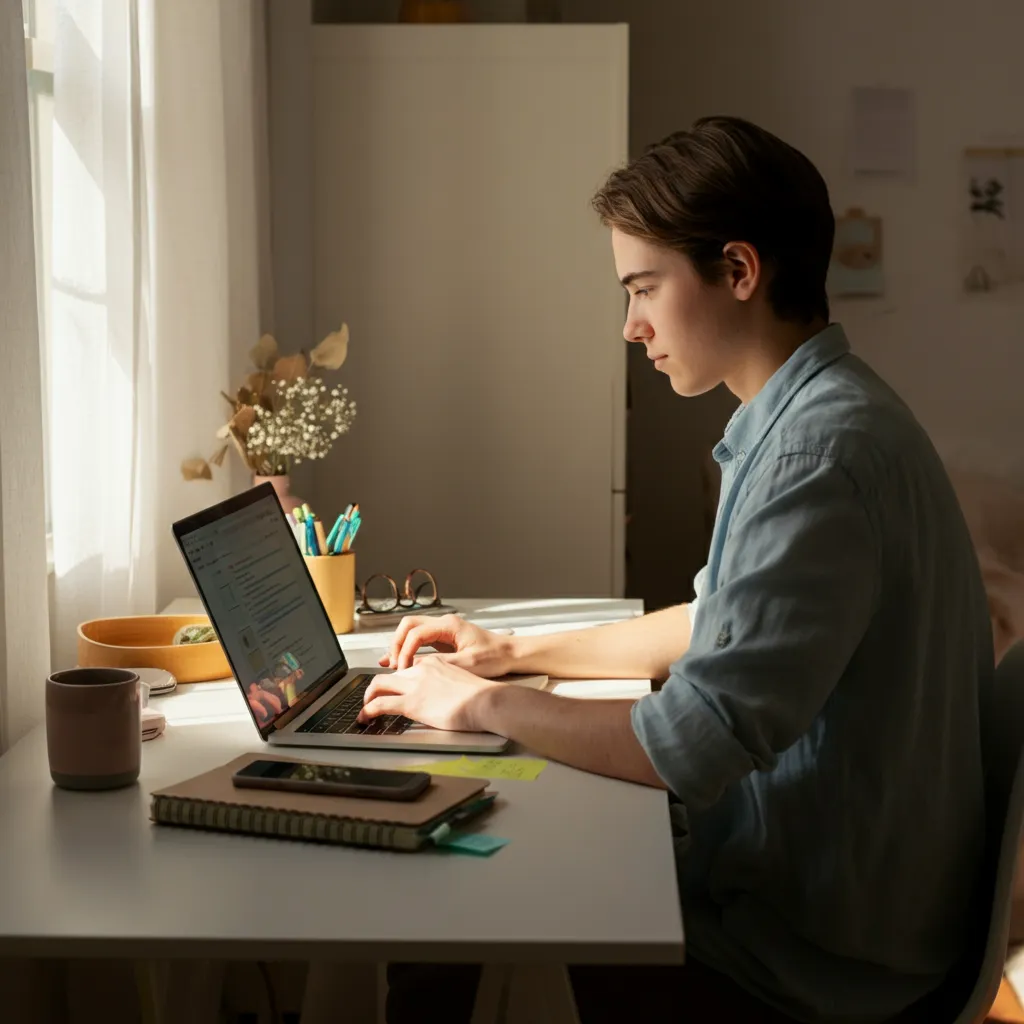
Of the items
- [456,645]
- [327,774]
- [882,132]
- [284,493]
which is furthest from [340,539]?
[882,132]

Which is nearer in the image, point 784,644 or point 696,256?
point 784,644

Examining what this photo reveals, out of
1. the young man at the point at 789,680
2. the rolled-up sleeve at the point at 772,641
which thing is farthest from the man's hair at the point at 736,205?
the rolled-up sleeve at the point at 772,641

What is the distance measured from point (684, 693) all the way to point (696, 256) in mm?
469

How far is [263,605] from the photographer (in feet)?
4.87

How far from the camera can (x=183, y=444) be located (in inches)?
87.3

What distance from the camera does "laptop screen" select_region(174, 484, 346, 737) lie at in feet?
4.46

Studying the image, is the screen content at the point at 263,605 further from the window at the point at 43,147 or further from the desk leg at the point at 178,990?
the window at the point at 43,147

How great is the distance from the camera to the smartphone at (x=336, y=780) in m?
1.12

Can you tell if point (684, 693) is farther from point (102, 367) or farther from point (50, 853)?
point (102, 367)

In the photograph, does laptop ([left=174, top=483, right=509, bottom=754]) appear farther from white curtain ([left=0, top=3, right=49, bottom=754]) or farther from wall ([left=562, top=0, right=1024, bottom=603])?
wall ([left=562, top=0, right=1024, bottom=603])

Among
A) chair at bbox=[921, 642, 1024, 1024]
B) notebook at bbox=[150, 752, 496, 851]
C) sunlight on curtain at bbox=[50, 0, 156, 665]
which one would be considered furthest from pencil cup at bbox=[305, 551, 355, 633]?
chair at bbox=[921, 642, 1024, 1024]

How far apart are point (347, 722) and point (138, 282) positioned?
0.95 m

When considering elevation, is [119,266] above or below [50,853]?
above

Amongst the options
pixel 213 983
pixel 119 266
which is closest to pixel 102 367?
pixel 119 266
